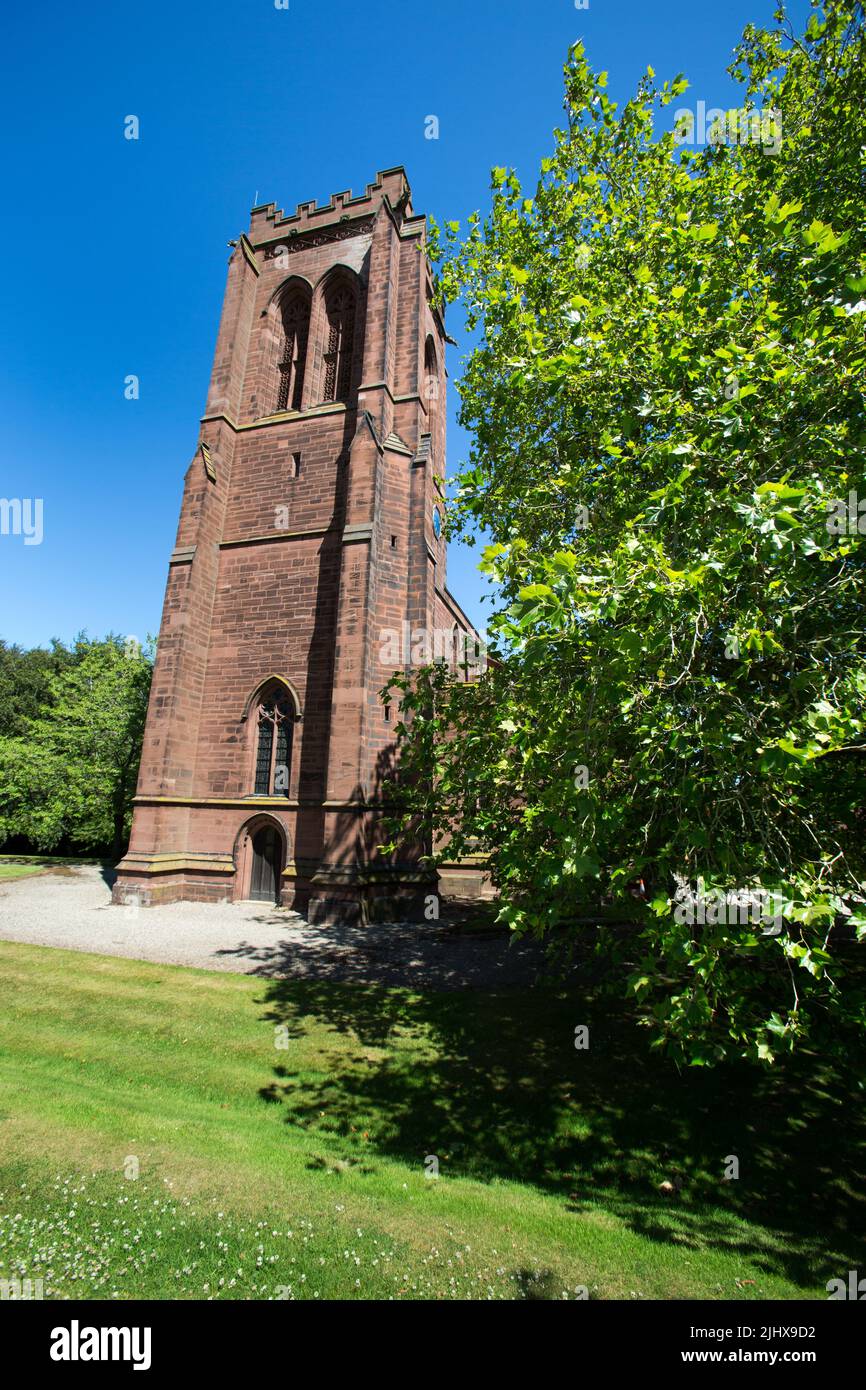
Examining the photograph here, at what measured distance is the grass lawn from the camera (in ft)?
10.5

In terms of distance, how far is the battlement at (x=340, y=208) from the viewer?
17897mm

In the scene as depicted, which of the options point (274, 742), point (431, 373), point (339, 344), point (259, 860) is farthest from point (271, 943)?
point (431, 373)

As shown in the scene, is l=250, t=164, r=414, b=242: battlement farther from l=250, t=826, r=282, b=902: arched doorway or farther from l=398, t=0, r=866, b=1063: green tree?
l=250, t=826, r=282, b=902: arched doorway

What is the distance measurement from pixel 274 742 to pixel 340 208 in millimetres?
16638

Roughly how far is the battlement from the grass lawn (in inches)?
828

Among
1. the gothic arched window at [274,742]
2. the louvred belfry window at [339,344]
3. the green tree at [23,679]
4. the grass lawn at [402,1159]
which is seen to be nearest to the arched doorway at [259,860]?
the gothic arched window at [274,742]

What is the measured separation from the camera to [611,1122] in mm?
4973

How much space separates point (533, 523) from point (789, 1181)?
6.75m

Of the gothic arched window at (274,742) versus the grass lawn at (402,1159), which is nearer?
the grass lawn at (402,1159)

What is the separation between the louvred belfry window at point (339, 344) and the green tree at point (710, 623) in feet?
38.3

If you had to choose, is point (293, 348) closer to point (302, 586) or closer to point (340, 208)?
point (340, 208)

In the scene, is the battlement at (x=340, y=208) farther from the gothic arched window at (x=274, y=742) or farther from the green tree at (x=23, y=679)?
the green tree at (x=23, y=679)
